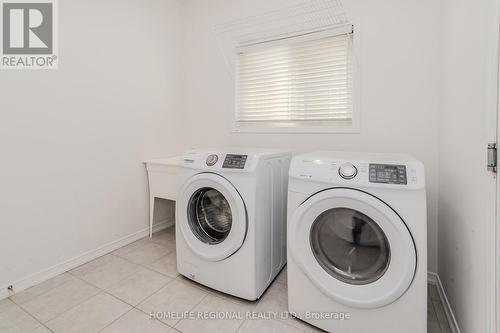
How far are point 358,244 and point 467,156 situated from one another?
23.9 inches

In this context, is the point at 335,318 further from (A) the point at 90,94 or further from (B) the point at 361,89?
(A) the point at 90,94

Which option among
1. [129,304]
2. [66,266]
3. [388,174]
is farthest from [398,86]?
[66,266]

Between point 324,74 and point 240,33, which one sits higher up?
point 240,33

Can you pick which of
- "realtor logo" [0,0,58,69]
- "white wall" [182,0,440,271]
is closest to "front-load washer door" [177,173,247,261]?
"white wall" [182,0,440,271]

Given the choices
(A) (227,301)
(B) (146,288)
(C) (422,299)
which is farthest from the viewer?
(B) (146,288)

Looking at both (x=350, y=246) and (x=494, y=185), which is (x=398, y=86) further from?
(x=350, y=246)

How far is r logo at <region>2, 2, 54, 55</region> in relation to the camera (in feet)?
4.83

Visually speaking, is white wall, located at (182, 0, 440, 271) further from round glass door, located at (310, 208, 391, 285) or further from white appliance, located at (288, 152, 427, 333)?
round glass door, located at (310, 208, 391, 285)

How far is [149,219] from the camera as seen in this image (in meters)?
2.35

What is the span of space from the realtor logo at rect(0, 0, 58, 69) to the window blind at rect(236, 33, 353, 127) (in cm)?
141

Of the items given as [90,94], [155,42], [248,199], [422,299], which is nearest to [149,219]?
[90,94]

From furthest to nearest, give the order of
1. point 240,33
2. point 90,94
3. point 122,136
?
point 240,33
point 122,136
point 90,94

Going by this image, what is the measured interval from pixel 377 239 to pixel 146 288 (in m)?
1.41

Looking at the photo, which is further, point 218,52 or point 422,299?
point 218,52
